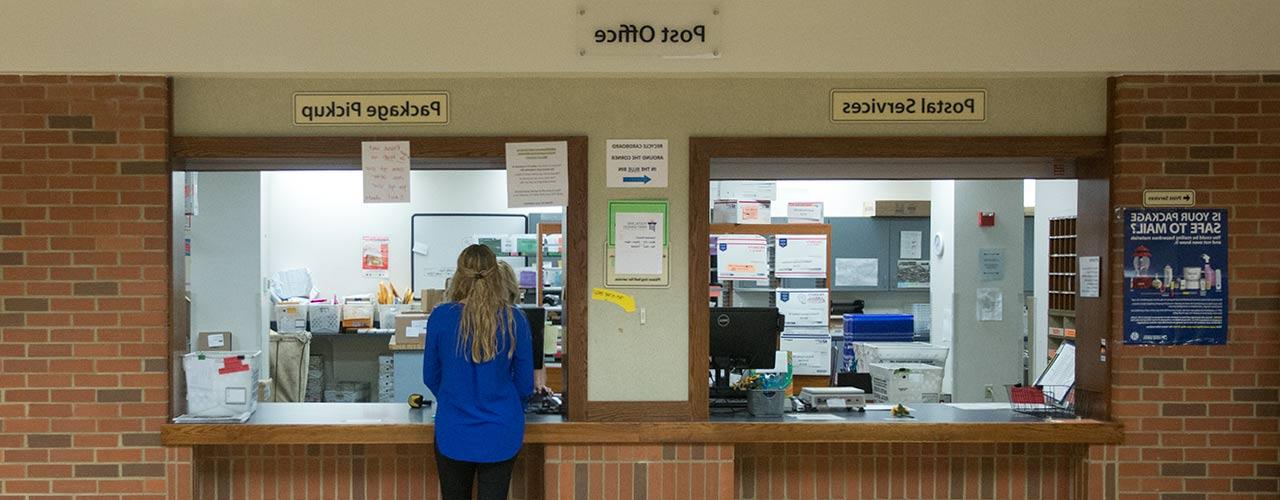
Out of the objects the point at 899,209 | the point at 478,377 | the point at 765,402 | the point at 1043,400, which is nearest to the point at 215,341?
the point at 478,377

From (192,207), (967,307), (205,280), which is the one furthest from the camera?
Answer: (967,307)

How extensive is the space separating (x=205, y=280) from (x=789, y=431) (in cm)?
516

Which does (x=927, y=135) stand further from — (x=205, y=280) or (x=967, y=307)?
(x=205, y=280)

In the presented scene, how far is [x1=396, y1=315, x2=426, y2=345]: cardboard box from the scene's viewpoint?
768cm

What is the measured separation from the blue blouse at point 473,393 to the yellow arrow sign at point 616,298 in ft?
1.56

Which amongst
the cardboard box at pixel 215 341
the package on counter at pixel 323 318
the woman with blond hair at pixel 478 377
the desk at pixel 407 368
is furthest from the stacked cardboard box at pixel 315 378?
the woman with blond hair at pixel 478 377

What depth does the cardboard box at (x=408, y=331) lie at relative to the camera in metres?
7.68

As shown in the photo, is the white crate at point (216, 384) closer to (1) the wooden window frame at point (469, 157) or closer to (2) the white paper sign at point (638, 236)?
(1) the wooden window frame at point (469, 157)

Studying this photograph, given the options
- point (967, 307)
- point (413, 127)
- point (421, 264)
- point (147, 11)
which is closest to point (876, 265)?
point (967, 307)

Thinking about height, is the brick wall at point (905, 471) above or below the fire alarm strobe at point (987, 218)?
below

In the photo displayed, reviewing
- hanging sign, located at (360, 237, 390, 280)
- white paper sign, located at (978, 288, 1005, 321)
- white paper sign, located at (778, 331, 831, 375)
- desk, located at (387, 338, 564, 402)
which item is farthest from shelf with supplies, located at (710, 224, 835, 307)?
hanging sign, located at (360, 237, 390, 280)

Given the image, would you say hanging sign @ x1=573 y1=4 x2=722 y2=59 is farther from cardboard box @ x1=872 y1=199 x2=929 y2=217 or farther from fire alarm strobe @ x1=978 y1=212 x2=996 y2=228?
cardboard box @ x1=872 y1=199 x2=929 y2=217

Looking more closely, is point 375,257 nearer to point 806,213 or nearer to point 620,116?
point 806,213

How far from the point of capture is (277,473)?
436 cm
